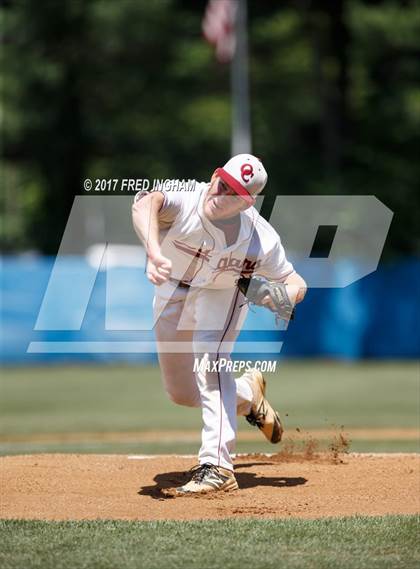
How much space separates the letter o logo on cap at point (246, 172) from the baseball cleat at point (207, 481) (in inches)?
69.3

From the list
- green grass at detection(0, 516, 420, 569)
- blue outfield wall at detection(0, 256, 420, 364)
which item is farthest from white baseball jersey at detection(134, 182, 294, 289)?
blue outfield wall at detection(0, 256, 420, 364)

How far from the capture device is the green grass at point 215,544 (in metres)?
5.02

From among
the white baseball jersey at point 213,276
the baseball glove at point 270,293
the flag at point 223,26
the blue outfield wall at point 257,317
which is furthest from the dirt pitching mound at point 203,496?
the flag at point 223,26

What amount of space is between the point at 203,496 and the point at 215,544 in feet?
3.77

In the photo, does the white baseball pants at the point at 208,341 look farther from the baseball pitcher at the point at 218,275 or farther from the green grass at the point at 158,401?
the green grass at the point at 158,401

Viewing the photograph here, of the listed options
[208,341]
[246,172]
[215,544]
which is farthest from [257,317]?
[215,544]

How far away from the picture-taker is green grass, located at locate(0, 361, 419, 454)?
44.4 feet

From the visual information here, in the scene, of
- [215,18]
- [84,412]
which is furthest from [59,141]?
[84,412]

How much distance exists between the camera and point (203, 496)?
6.49 metres

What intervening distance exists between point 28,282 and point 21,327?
0.97 meters

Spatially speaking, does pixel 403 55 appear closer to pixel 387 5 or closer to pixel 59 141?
pixel 387 5

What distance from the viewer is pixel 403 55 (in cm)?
3095

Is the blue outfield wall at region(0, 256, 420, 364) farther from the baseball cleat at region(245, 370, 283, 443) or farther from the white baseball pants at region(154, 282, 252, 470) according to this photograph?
the white baseball pants at region(154, 282, 252, 470)

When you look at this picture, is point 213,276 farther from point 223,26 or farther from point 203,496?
point 223,26
